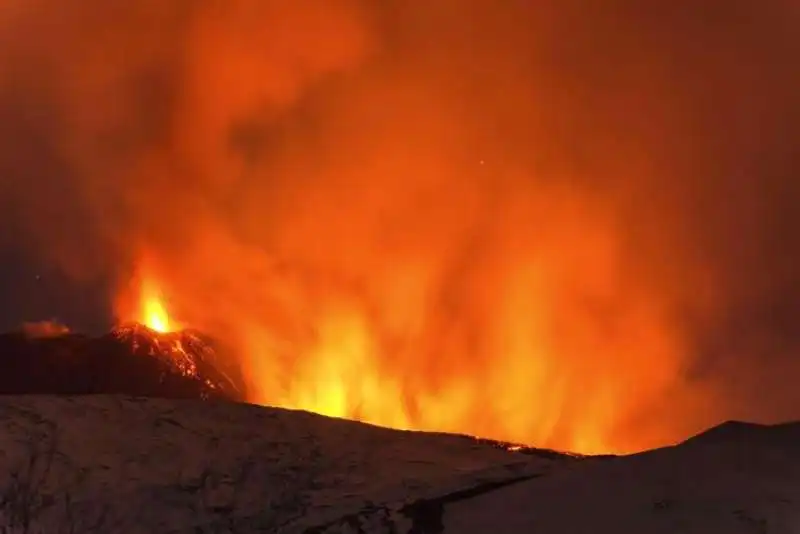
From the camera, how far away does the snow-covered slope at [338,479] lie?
11.5 metres

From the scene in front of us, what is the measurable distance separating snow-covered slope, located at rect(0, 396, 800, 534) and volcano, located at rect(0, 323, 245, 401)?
273 feet

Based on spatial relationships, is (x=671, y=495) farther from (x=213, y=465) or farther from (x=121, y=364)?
(x=121, y=364)

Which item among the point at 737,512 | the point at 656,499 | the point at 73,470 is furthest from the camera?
the point at 73,470

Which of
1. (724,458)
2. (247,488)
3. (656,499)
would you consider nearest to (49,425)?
(247,488)

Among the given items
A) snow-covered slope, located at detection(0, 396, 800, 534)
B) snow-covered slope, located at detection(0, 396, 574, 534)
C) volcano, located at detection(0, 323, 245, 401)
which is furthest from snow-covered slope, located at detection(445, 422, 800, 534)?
volcano, located at detection(0, 323, 245, 401)

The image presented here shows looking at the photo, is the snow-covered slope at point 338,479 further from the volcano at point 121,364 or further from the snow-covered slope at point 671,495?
the volcano at point 121,364

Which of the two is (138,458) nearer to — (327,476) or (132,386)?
(327,476)

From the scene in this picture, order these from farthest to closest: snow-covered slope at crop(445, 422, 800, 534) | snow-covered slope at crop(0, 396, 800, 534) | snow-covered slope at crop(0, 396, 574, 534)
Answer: snow-covered slope at crop(0, 396, 574, 534)
snow-covered slope at crop(0, 396, 800, 534)
snow-covered slope at crop(445, 422, 800, 534)

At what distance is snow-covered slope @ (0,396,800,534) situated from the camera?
1149 centimetres

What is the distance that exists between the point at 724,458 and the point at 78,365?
114878mm

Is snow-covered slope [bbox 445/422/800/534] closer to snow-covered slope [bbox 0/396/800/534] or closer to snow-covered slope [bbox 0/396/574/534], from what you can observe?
snow-covered slope [bbox 0/396/800/534]

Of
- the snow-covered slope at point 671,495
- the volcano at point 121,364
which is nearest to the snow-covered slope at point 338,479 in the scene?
the snow-covered slope at point 671,495

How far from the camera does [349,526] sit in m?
12.6

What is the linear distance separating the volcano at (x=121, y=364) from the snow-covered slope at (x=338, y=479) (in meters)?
→ 83.1
